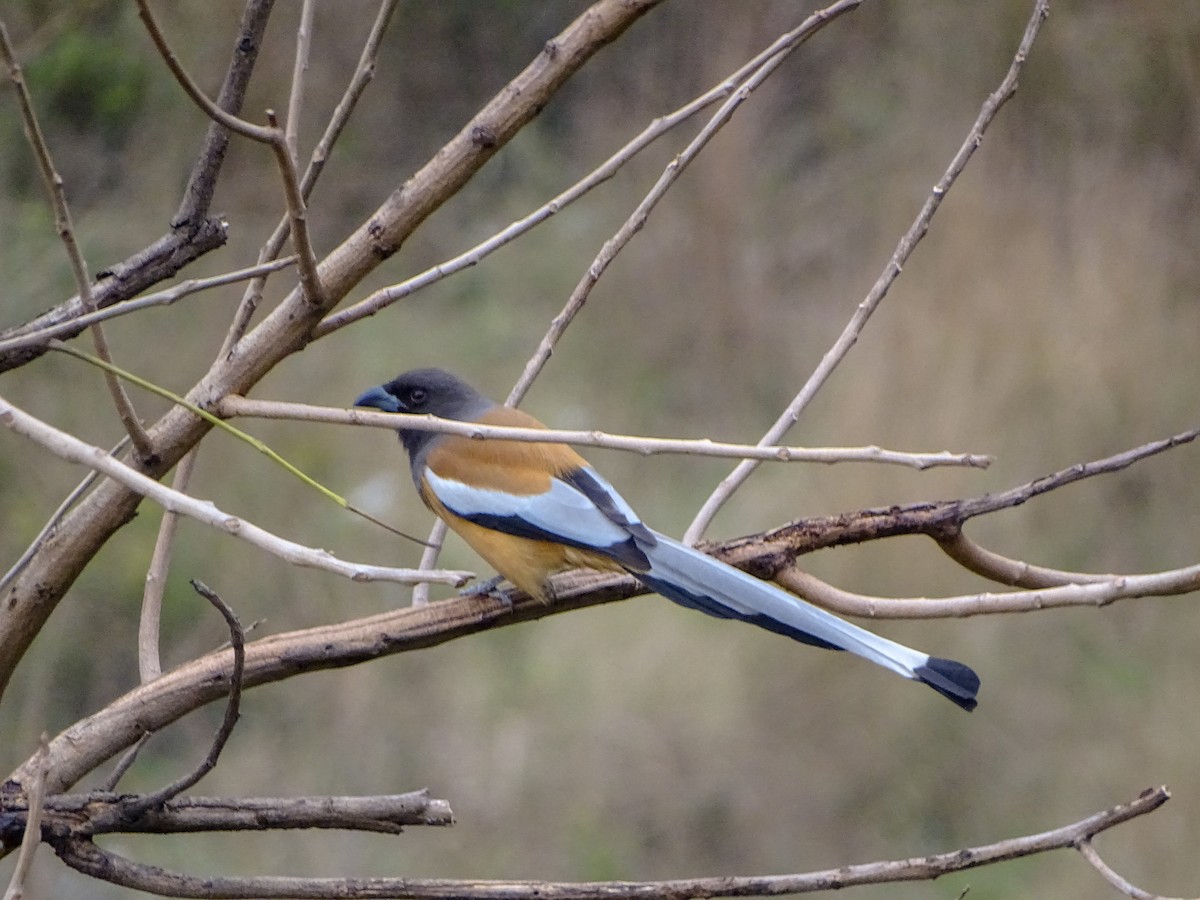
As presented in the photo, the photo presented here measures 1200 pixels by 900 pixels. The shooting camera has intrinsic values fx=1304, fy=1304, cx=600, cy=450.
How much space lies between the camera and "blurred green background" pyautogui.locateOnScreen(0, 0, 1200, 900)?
6.07m

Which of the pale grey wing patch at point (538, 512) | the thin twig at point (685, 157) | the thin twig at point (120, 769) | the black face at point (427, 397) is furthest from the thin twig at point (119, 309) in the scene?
the black face at point (427, 397)

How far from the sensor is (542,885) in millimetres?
1803

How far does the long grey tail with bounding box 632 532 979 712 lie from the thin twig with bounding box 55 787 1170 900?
35 cm

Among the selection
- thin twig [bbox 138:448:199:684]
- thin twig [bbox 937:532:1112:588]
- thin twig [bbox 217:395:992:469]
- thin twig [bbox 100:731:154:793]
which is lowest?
thin twig [bbox 100:731:154:793]

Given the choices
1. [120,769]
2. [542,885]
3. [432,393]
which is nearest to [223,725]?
[120,769]

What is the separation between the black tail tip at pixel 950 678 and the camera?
2.13 meters

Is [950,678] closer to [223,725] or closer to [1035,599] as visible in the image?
[1035,599]

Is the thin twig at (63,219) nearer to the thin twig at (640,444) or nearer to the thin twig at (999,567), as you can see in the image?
the thin twig at (640,444)

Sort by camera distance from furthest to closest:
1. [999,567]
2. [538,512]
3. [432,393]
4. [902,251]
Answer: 1. [432,393]
2. [538,512]
3. [902,251]
4. [999,567]

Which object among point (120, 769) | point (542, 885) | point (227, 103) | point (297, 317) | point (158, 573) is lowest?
point (542, 885)

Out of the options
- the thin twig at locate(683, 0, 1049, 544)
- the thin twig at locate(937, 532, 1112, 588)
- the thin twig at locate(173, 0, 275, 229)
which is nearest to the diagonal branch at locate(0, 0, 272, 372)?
the thin twig at locate(173, 0, 275, 229)

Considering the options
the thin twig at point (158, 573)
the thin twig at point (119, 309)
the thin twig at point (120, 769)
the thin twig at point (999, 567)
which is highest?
the thin twig at point (999, 567)

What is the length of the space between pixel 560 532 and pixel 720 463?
18.4 ft

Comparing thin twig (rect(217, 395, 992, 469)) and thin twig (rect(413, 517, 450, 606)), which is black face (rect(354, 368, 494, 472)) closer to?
thin twig (rect(413, 517, 450, 606))
